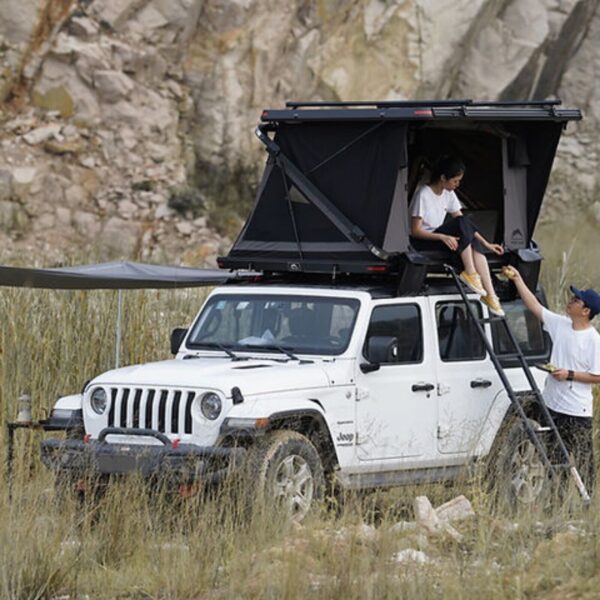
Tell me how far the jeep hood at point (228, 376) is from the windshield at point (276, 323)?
394mm

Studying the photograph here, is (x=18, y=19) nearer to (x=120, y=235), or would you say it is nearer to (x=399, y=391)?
(x=120, y=235)

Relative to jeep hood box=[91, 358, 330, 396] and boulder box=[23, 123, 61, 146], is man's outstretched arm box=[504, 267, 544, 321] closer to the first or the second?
jeep hood box=[91, 358, 330, 396]

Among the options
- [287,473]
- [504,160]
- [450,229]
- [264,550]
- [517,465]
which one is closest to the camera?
[264,550]

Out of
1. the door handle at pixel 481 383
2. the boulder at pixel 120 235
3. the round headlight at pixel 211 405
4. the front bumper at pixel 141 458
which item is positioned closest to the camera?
the front bumper at pixel 141 458

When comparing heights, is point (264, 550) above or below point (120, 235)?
below

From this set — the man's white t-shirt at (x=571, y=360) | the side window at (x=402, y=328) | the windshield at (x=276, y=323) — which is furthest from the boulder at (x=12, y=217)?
the man's white t-shirt at (x=571, y=360)

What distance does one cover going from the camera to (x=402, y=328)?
516 inches

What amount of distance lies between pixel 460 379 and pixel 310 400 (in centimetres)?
179

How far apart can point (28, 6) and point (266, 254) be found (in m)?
20.3

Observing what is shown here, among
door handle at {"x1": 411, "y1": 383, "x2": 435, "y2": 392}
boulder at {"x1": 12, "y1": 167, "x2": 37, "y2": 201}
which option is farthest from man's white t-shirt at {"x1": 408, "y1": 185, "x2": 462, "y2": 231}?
boulder at {"x1": 12, "y1": 167, "x2": 37, "y2": 201}

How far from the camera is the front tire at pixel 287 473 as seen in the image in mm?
11328

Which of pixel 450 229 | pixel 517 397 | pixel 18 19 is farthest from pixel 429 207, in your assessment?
pixel 18 19

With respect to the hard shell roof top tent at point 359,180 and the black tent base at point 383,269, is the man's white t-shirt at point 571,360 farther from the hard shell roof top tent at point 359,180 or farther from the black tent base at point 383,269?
the hard shell roof top tent at point 359,180

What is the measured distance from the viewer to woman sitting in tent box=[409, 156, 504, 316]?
13.6m
